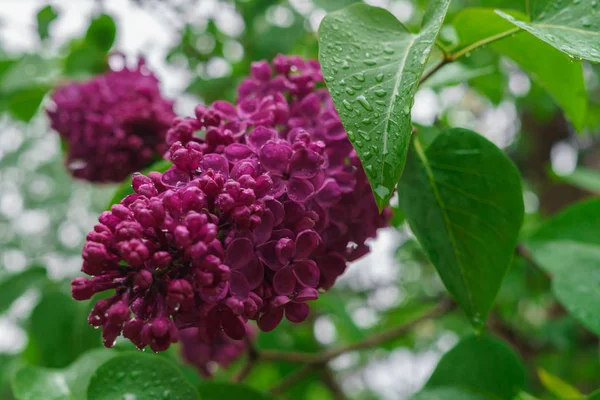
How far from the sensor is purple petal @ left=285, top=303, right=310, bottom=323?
63 centimetres

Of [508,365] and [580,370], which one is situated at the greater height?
[508,365]

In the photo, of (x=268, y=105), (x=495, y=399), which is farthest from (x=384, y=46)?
(x=495, y=399)

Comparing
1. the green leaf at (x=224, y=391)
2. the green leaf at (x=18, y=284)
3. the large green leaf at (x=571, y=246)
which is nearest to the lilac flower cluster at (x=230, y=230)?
the green leaf at (x=224, y=391)

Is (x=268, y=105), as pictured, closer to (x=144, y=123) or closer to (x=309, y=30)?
(x=144, y=123)

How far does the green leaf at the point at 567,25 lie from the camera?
628 millimetres

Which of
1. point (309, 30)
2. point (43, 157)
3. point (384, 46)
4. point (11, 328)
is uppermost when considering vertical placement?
point (384, 46)

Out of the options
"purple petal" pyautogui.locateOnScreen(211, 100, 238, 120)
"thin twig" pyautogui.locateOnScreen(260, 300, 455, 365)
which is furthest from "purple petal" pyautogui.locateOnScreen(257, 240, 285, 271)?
"thin twig" pyautogui.locateOnScreen(260, 300, 455, 365)

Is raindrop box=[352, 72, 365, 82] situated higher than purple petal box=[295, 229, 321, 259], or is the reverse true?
raindrop box=[352, 72, 365, 82]

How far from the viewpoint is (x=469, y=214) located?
75cm

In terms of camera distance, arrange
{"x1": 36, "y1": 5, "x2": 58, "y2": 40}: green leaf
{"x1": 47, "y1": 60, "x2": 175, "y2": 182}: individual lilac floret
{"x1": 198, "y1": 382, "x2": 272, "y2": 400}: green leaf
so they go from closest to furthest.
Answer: {"x1": 198, "y1": 382, "x2": 272, "y2": 400}: green leaf
{"x1": 47, "y1": 60, "x2": 175, "y2": 182}: individual lilac floret
{"x1": 36, "y1": 5, "x2": 58, "y2": 40}: green leaf

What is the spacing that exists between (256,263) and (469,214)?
325 millimetres

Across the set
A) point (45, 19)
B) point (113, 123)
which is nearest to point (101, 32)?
point (45, 19)

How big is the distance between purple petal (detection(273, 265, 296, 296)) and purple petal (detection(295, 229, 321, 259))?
0.02 m

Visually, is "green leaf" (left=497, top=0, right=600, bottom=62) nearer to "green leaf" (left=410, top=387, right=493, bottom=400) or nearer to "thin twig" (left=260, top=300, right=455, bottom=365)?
"green leaf" (left=410, top=387, right=493, bottom=400)
